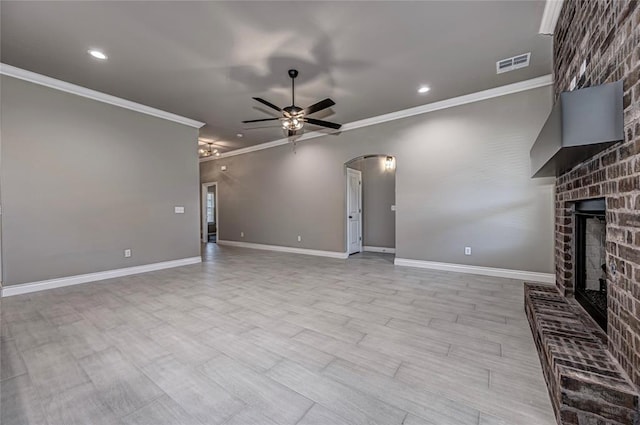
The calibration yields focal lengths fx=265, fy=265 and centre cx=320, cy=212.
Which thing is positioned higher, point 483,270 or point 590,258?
point 590,258

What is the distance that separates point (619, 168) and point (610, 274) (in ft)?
2.08

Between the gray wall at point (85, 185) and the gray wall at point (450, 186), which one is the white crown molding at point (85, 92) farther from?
the gray wall at point (450, 186)

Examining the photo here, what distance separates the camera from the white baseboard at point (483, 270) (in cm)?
397

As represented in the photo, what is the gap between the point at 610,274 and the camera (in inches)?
62.4

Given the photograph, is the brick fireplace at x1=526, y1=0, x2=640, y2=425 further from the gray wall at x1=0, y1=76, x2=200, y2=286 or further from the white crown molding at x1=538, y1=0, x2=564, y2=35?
the gray wall at x1=0, y1=76, x2=200, y2=286

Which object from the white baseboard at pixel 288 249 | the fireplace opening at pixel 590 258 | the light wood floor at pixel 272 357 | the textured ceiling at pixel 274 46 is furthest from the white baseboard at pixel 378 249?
the fireplace opening at pixel 590 258

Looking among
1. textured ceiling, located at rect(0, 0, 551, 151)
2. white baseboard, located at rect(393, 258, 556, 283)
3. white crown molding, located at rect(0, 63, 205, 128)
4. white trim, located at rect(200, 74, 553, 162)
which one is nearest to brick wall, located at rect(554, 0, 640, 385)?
textured ceiling, located at rect(0, 0, 551, 151)

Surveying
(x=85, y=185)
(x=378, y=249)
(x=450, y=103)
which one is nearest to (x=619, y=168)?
(x=450, y=103)

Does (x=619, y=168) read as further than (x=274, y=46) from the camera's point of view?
No

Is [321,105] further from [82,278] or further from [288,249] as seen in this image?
[82,278]

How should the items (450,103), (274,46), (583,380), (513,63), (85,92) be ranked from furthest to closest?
(450,103), (85,92), (513,63), (274,46), (583,380)

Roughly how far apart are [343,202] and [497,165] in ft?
9.82

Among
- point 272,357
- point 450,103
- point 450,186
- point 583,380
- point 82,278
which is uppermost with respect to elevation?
point 450,103

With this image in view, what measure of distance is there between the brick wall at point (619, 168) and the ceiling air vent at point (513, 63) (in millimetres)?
1423
